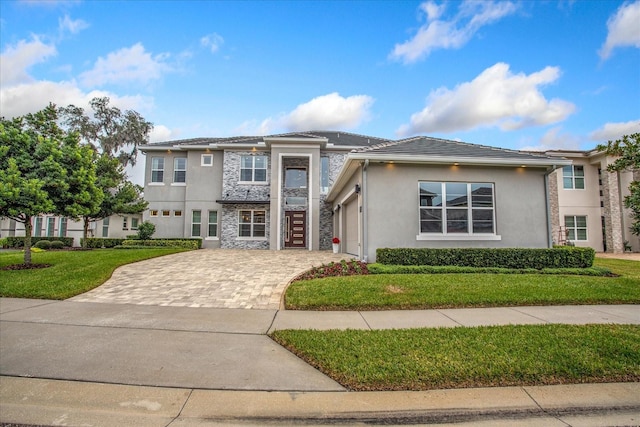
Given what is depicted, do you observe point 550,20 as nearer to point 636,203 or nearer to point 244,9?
point 636,203

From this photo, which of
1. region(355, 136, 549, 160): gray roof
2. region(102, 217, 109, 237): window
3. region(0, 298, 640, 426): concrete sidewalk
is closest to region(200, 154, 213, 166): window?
region(102, 217, 109, 237): window

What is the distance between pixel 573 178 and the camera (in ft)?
64.5

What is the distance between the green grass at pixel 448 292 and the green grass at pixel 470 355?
1.60 metres

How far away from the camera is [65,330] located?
4.51 meters

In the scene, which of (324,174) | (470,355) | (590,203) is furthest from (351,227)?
(590,203)

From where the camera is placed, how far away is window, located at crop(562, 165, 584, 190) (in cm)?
1961

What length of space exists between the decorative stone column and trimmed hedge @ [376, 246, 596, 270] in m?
12.8

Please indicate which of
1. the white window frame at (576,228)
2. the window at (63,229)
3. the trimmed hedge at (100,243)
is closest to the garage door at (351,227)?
the trimmed hedge at (100,243)

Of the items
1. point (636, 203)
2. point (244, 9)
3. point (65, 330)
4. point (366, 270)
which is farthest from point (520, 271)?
point (244, 9)

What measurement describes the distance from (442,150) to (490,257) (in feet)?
13.6

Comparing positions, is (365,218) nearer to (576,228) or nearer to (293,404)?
(293,404)

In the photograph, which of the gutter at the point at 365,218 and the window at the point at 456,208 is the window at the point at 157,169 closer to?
the gutter at the point at 365,218

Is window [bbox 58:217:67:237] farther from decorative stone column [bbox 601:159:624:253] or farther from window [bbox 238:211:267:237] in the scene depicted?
decorative stone column [bbox 601:159:624:253]

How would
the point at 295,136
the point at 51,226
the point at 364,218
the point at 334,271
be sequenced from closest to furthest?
1. the point at 334,271
2. the point at 364,218
3. the point at 295,136
4. the point at 51,226
